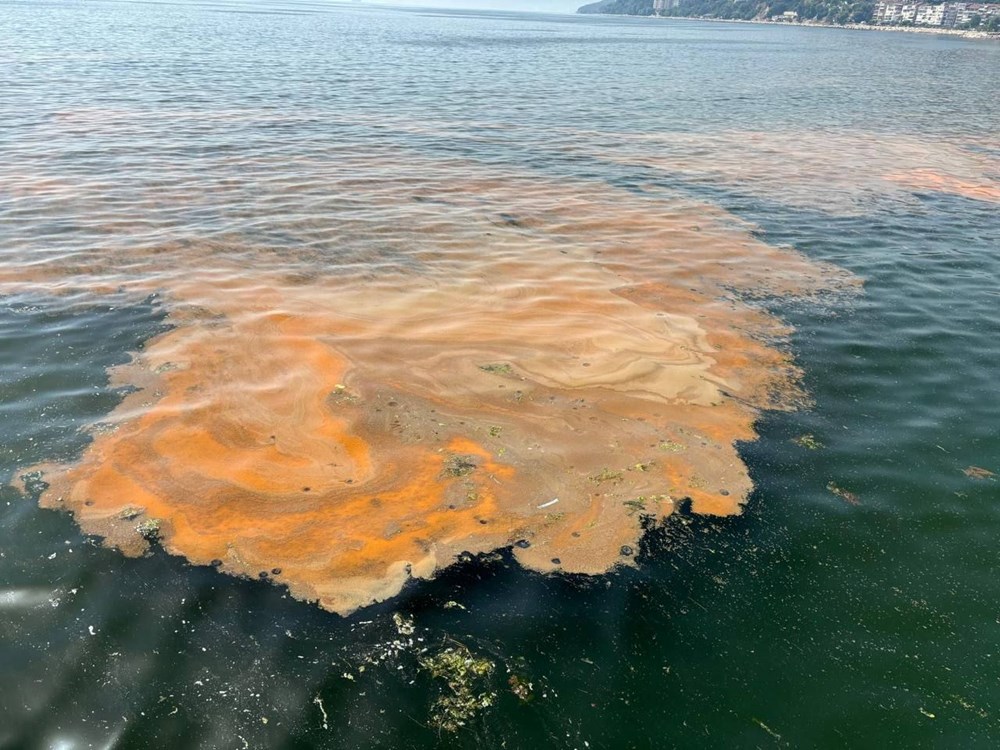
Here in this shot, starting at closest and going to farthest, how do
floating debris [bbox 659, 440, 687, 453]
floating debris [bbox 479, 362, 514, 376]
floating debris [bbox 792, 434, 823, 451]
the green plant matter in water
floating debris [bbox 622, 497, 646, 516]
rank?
the green plant matter in water, floating debris [bbox 622, 497, 646, 516], floating debris [bbox 659, 440, 687, 453], floating debris [bbox 792, 434, 823, 451], floating debris [bbox 479, 362, 514, 376]

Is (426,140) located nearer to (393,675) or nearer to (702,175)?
(702,175)

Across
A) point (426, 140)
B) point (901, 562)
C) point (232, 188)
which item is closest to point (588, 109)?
point (426, 140)

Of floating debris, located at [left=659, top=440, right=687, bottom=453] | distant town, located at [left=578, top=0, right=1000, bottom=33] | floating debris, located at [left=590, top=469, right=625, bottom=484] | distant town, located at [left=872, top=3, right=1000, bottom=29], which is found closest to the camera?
floating debris, located at [left=590, top=469, right=625, bottom=484]

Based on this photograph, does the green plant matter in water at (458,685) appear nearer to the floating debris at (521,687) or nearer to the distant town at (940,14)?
the floating debris at (521,687)

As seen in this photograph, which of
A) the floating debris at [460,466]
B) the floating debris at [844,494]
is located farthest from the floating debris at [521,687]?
the floating debris at [844,494]

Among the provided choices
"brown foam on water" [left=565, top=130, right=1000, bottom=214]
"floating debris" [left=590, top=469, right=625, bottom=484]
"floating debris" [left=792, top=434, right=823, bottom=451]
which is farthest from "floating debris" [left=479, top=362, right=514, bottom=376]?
"brown foam on water" [left=565, top=130, right=1000, bottom=214]

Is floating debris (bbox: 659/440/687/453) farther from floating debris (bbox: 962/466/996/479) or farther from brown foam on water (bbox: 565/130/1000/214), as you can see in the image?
brown foam on water (bbox: 565/130/1000/214)

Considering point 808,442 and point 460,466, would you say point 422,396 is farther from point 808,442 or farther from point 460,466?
point 808,442
